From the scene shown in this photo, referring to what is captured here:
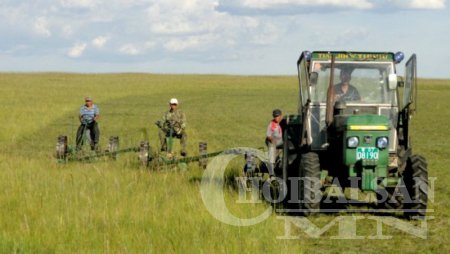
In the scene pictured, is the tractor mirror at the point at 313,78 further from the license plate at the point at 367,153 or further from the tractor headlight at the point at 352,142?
the license plate at the point at 367,153

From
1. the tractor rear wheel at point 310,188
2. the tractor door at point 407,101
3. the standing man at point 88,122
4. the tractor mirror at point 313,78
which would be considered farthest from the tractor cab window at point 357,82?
the standing man at point 88,122

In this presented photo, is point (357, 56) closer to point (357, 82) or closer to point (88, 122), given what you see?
point (357, 82)

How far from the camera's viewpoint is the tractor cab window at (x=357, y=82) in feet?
33.2

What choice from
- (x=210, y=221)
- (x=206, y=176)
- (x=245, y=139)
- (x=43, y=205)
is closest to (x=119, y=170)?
(x=206, y=176)

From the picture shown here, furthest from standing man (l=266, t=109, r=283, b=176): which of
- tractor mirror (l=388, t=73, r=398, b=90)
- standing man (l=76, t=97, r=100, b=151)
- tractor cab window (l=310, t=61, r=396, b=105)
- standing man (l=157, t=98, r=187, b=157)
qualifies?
standing man (l=76, t=97, r=100, b=151)

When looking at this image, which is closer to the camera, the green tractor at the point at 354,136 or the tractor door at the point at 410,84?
the green tractor at the point at 354,136

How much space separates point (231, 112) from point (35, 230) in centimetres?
3022

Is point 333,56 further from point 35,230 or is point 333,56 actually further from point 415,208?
point 35,230

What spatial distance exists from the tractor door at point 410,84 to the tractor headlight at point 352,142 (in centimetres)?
92

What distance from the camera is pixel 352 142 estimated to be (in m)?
9.05

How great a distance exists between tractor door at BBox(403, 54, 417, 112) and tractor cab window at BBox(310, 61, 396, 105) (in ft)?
1.08

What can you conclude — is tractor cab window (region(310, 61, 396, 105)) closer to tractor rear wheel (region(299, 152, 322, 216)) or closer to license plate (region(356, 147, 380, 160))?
license plate (region(356, 147, 380, 160))

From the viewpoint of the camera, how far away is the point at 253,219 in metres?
8.70

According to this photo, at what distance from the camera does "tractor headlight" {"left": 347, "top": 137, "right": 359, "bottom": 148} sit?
904 cm
